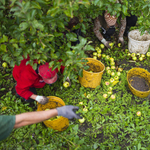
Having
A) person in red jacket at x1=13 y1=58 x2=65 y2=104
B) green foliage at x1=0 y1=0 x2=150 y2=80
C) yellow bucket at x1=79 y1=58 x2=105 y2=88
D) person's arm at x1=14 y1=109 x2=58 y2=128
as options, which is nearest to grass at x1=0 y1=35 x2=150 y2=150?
yellow bucket at x1=79 y1=58 x2=105 y2=88

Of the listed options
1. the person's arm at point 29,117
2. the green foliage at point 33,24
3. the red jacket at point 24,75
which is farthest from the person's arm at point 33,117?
the red jacket at point 24,75

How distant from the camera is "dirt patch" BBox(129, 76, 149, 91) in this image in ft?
9.64

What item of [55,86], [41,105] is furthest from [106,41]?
[41,105]

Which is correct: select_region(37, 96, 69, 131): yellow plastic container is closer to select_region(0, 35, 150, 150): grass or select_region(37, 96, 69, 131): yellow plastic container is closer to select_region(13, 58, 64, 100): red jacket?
select_region(0, 35, 150, 150): grass

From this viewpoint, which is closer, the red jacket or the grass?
the red jacket

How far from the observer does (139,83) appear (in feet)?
9.87

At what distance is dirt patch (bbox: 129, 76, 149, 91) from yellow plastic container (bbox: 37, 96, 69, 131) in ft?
5.69

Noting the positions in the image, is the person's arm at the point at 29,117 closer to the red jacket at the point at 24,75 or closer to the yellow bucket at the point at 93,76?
the red jacket at the point at 24,75

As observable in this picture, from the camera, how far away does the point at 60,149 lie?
7.33ft

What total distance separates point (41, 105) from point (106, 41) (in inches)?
100

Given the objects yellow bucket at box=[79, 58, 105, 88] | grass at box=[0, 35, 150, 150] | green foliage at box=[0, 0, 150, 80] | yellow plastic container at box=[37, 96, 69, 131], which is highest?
green foliage at box=[0, 0, 150, 80]

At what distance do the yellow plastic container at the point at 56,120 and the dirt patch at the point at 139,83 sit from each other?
1.73 m

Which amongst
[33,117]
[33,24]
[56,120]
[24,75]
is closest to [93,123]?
[56,120]

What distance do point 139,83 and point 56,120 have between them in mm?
2102
